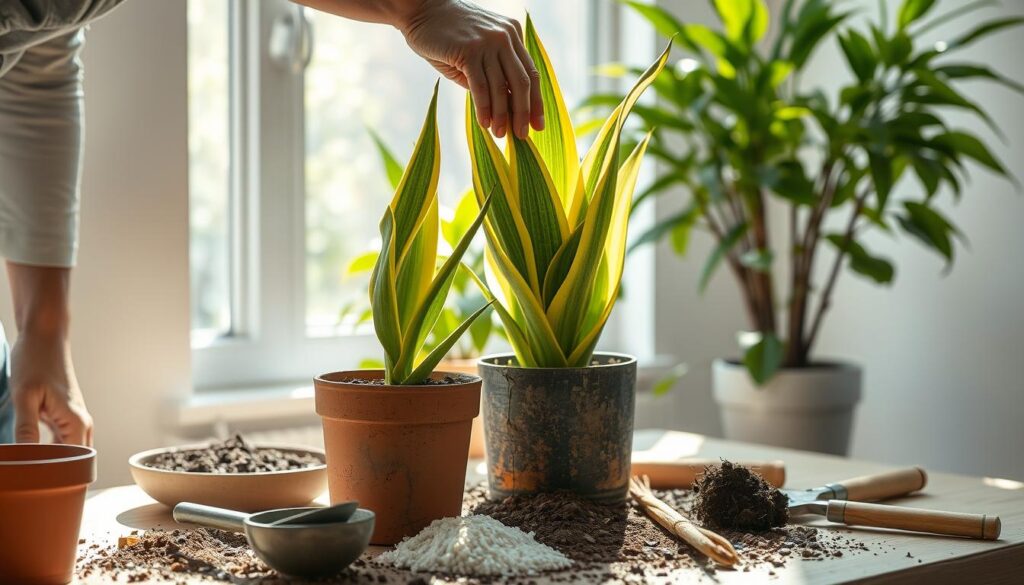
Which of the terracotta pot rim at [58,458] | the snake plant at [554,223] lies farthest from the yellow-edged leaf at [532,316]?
the terracotta pot rim at [58,458]

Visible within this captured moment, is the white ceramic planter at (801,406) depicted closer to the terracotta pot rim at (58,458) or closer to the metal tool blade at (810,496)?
the metal tool blade at (810,496)

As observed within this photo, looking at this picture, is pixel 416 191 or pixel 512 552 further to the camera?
pixel 416 191

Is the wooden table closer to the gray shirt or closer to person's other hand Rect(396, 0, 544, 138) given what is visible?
the gray shirt

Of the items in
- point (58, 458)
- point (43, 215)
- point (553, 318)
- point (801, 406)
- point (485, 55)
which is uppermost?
point (485, 55)

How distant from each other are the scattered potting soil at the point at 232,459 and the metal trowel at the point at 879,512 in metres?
0.53

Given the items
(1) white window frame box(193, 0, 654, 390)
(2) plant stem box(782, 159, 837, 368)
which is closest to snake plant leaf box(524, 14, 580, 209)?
(1) white window frame box(193, 0, 654, 390)

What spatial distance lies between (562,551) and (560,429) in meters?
0.18

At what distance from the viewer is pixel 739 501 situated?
1.03 metres

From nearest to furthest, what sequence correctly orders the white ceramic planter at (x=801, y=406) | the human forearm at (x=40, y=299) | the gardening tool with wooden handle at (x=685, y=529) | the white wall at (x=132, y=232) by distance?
the gardening tool with wooden handle at (x=685, y=529) < the human forearm at (x=40, y=299) < the white wall at (x=132, y=232) < the white ceramic planter at (x=801, y=406)

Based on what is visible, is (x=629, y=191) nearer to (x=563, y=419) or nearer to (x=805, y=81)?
(x=563, y=419)

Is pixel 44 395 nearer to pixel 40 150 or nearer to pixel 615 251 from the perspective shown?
pixel 40 150

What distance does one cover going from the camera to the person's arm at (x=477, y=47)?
3.40 feet

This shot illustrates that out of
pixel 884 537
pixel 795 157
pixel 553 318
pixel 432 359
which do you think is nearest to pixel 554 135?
pixel 553 318

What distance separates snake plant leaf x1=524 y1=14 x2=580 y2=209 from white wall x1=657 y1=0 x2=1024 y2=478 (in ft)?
4.77
